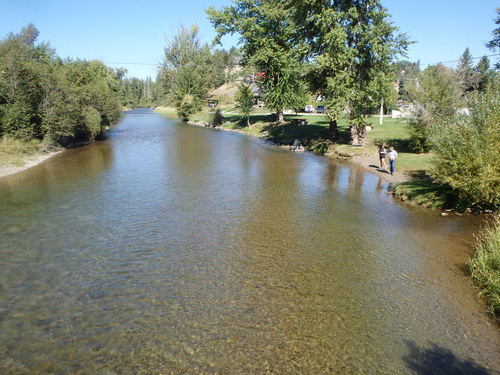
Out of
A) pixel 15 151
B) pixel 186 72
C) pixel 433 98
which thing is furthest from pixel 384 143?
pixel 186 72

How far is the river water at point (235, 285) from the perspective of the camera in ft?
25.1

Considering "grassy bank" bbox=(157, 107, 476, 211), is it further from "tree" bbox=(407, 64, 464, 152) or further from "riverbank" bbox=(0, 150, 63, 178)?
"riverbank" bbox=(0, 150, 63, 178)

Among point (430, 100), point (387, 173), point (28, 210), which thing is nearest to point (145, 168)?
point (28, 210)

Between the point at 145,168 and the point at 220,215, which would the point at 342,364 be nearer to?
the point at 220,215

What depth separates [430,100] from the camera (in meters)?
26.2

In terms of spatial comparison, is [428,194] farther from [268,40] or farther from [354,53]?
[268,40]

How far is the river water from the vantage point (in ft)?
25.1

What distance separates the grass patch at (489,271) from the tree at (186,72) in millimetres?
78224

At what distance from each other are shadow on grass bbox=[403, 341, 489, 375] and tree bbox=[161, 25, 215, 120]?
80625mm

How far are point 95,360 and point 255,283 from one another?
492 centimetres

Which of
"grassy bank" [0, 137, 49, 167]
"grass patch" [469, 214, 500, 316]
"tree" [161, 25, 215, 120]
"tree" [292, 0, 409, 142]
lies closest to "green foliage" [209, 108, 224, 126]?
"tree" [161, 25, 215, 120]

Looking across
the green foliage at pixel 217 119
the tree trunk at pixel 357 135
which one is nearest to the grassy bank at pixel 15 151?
the tree trunk at pixel 357 135

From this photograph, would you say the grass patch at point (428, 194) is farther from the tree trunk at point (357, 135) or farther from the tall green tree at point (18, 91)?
the tall green tree at point (18, 91)

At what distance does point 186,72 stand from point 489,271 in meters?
82.8
